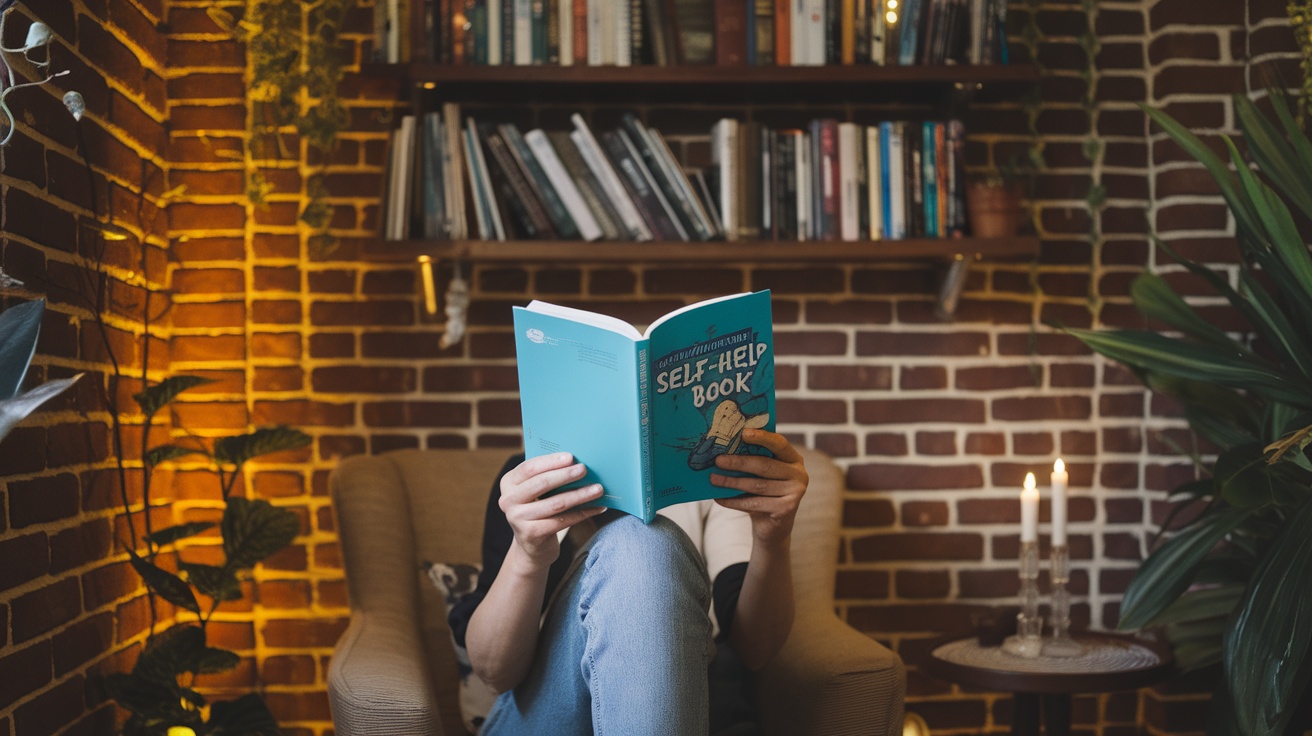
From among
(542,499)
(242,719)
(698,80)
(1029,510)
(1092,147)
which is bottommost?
(242,719)

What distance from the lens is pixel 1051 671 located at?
171 centimetres

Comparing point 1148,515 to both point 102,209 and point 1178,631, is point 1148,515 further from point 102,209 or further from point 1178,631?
point 102,209

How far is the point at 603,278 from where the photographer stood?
7.43ft

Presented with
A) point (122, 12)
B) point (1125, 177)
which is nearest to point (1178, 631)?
point (1125, 177)

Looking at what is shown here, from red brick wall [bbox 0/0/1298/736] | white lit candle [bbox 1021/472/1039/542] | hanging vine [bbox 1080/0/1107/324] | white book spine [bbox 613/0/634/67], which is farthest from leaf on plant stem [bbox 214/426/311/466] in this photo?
hanging vine [bbox 1080/0/1107/324]

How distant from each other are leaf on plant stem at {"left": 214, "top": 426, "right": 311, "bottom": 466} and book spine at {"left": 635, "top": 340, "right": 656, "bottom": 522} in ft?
3.03

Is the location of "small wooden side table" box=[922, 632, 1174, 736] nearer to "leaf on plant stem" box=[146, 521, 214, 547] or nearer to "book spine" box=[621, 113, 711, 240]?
"book spine" box=[621, 113, 711, 240]

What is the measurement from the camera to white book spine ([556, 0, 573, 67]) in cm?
204

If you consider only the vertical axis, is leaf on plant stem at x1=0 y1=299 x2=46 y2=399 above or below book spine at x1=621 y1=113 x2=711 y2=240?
below

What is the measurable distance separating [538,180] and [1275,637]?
1.50 metres

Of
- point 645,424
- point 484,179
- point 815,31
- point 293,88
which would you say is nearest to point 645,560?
point 645,424

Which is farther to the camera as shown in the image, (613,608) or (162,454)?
(162,454)

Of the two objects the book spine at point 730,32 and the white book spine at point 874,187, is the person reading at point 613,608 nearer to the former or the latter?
Answer: the white book spine at point 874,187

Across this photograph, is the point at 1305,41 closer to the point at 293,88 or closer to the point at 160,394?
the point at 293,88
